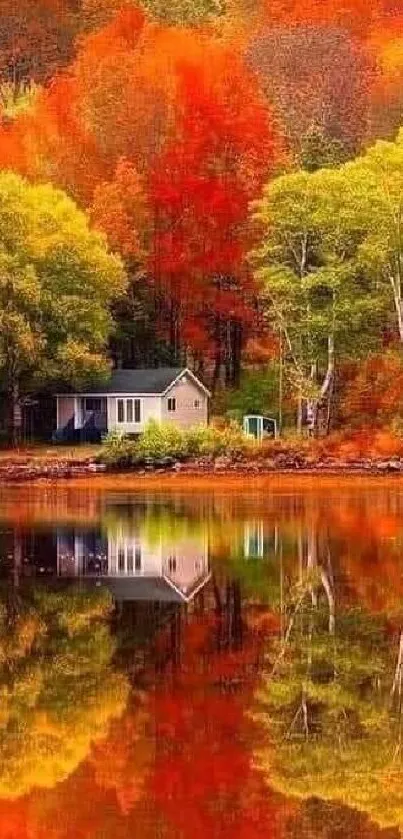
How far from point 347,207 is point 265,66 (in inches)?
1007

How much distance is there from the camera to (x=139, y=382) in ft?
206

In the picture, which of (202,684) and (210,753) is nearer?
(210,753)

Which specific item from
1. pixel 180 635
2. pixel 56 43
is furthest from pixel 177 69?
pixel 180 635

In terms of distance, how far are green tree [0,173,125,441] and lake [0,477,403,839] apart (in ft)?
87.7

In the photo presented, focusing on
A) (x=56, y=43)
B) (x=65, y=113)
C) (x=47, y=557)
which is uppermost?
(x=56, y=43)

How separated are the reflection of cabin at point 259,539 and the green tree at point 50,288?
2520 cm

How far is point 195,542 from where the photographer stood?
30812mm

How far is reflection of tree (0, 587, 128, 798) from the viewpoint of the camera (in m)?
14.4

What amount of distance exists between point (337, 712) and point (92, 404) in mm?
47769

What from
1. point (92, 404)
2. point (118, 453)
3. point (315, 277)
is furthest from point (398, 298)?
point (92, 404)

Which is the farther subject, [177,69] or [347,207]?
[177,69]

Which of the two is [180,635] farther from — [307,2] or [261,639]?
[307,2]

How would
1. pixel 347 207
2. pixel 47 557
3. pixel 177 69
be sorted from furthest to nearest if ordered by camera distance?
pixel 177 69
pixel 347 207
pixel 47 557

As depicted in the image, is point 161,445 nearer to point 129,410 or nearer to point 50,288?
point 129,410
